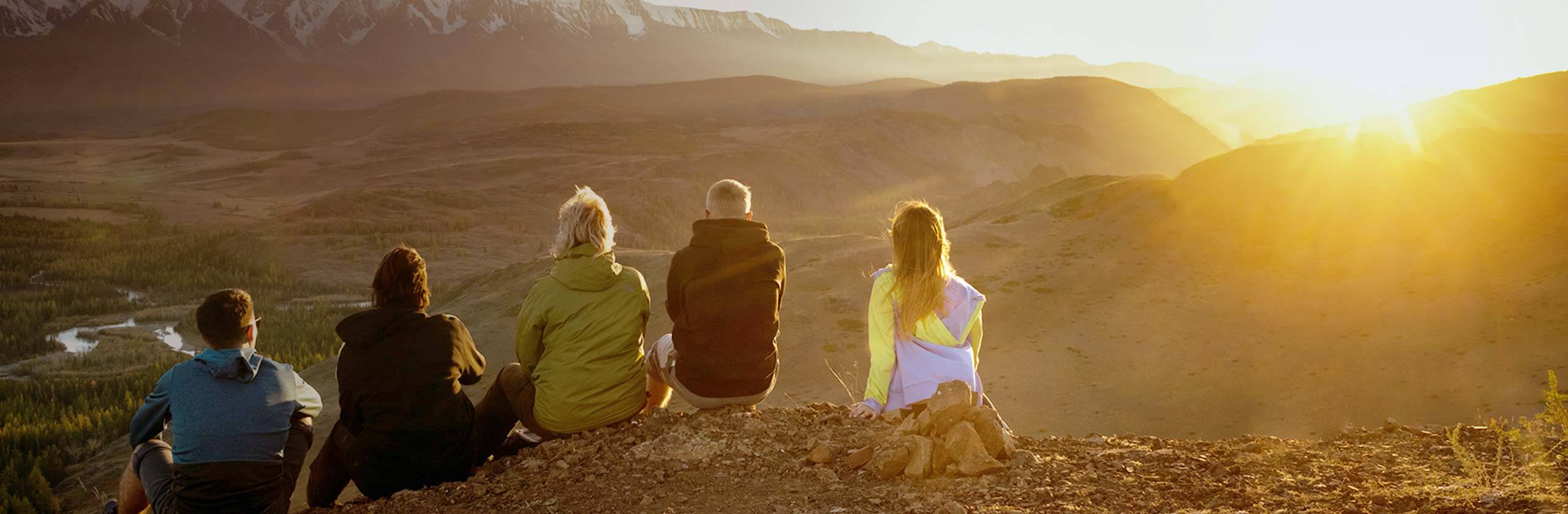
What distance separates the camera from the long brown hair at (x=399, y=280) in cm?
392

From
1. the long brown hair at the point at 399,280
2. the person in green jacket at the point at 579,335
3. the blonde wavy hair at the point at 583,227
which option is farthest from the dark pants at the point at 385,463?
the blonde wavy hair at the point at 583,227

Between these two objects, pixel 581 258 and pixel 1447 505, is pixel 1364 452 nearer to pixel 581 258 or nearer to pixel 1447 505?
pixel 1447 505

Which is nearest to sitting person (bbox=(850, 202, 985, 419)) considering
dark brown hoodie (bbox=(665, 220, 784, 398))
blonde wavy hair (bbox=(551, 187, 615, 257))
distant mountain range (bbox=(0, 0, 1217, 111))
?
dark brown hoodie (bbox=(665, 220, 784, 398))

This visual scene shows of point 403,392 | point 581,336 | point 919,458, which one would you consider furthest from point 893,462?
point 403,392

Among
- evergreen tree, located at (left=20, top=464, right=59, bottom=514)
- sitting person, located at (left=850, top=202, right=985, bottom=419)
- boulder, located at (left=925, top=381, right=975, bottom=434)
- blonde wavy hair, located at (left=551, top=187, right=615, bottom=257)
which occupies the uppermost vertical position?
blonde wavy hair, located at (left=551, top=187, right=615, bottom=257)

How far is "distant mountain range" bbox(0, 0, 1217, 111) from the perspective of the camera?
104 metres

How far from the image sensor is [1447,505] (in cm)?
298

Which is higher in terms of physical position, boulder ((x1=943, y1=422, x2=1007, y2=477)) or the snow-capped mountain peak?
the snow-capped mountain peak

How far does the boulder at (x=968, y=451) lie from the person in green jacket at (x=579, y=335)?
1609 mm

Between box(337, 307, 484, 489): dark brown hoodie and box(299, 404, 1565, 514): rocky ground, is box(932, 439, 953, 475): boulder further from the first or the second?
box(337, 307, 484, 489): dark brown hoodie

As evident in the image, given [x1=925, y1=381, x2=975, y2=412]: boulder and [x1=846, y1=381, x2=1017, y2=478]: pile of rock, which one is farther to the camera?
[x1=925, y1=381, x2=975, y2=412]: boulder

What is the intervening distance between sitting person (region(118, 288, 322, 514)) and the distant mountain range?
110 m

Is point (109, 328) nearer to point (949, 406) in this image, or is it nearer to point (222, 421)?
point (222, 421)

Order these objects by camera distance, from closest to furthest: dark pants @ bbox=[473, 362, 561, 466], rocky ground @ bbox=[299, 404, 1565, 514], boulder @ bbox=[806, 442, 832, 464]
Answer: rocky ground @ bbox=[299, 404, 1565, 514] < boulder @ bbox=[806, 442, 832, 464] < dark pants @ bbox=[473, 362, 561, 466]
